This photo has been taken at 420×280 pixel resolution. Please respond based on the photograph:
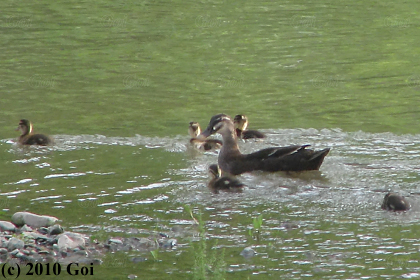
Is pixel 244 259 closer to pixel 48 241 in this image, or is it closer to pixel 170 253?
pixel 170 253

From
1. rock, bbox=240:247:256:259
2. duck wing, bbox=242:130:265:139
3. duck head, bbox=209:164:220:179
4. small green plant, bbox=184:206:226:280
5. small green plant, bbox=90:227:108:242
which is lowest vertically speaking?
small green plant, bbox=184:206:226:280

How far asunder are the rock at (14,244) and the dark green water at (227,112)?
0.69 meters

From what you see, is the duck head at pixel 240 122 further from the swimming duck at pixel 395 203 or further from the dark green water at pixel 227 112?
the swimming duck at pixel 395 203

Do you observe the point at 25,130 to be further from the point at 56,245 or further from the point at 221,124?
the point at 56,245

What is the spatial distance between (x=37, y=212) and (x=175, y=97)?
5.18 meters

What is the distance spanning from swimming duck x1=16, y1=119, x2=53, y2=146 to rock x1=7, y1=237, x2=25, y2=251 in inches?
138

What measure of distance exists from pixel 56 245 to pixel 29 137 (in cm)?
368

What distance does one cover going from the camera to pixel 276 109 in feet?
37.3

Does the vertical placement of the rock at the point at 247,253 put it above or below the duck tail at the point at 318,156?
below

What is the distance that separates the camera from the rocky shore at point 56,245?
5.98m

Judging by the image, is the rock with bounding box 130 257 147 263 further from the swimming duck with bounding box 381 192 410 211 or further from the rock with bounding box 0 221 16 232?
the swimming duck with bounding box 381 192 410 211

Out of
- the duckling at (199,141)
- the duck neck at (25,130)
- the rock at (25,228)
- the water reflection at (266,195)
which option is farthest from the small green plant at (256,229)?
the duck neck at (25,130)

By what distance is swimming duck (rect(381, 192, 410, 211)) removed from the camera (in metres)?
6.89

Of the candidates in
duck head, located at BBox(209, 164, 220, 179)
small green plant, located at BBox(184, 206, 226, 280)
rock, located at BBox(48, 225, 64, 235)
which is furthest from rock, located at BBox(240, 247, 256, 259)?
duck head, located at BBox(209, 164, 220, 179)
